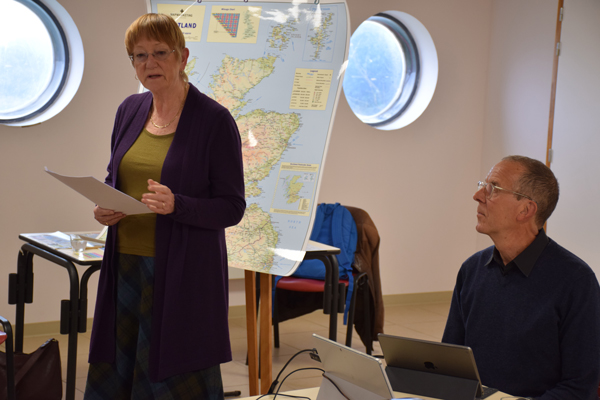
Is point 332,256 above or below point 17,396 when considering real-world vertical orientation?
above

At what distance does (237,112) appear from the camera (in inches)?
92.7

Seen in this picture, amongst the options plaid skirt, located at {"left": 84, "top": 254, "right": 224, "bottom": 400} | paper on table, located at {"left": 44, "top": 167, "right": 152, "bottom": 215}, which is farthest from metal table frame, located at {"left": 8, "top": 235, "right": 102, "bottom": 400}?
paper on table, located at {"left": 44, "top": 167, "right": 152, "bottom": 215}

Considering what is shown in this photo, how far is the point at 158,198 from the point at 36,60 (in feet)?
9.60

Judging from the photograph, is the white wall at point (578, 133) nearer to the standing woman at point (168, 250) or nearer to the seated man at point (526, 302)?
the seated man at point (526, 302)

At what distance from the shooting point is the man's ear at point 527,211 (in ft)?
5.43

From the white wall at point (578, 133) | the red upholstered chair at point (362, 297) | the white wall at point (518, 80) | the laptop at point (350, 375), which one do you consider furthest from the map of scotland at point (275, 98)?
the white wall at point (518, 80)

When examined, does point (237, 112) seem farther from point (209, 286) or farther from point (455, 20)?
point (455, 20)

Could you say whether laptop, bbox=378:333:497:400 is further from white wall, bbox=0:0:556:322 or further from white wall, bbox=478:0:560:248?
white wall, bbox=478:0:560:248

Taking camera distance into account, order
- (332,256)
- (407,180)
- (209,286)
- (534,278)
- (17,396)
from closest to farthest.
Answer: (534,278) → (209,286) → (17,396) → (332,256) → (407,180)

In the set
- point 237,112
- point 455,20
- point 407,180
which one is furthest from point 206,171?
point 455,20

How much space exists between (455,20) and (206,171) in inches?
159

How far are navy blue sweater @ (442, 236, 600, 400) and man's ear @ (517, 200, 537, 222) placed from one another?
0.30 feet

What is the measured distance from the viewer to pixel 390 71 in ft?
17.4

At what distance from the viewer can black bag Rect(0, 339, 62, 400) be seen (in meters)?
2.35
